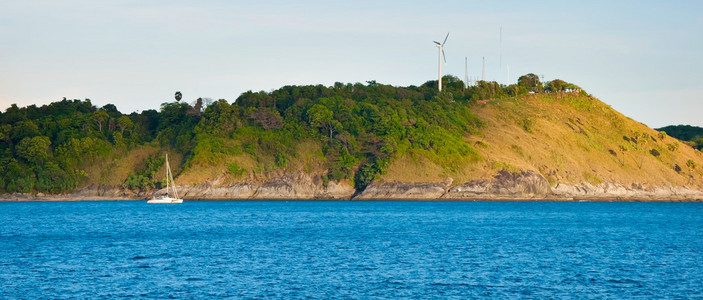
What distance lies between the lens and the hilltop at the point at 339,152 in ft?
461

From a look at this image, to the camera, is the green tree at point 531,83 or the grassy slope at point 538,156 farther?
the green tree at point 531,83

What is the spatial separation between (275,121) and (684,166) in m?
78.9

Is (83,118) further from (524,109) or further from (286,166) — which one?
(524,109)

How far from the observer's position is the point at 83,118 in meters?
159

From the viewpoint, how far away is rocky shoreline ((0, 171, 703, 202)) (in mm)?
139250

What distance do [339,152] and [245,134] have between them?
1757 cm

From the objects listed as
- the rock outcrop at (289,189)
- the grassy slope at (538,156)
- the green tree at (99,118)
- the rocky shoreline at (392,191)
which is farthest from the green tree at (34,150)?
the rock outcrop at (289,189)

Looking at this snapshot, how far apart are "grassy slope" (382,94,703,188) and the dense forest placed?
10.8 feet

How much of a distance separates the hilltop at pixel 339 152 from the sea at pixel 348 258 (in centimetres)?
4995

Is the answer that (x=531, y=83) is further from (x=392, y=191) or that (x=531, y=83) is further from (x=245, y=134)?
(x=245, y=134)

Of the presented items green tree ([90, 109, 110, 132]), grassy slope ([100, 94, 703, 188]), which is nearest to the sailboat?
grassy slope ([100, 94, 703, 188])

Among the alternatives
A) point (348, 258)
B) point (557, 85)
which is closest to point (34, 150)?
point (348, 258)

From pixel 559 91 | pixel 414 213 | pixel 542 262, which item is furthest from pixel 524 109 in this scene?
pixel 542 262

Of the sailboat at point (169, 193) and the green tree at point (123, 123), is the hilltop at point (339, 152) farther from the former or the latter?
the sailboat at point (169, 193)
